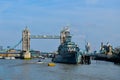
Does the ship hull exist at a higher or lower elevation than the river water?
higher

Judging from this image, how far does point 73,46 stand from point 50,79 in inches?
3203

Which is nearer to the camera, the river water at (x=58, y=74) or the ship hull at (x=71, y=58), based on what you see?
the river water at (x=58, y=74)

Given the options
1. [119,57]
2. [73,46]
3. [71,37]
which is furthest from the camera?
[119,57]

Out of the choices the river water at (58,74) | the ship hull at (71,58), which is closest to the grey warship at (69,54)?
the ship hull at (71,58)

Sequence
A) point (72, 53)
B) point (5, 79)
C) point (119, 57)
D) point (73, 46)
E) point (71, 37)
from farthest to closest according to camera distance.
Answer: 1. point (119, 57)
2. point (71, 37)
3. point (73, 46)
4. point (72, 53)
5. point (5, 79)

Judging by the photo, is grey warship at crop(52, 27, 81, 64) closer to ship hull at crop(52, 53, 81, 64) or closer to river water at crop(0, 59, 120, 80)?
ship hull at crop(52, 53, 81, 64)

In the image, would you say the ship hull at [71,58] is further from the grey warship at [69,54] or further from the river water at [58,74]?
the river water at [58,74]

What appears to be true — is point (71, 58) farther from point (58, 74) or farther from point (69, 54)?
point (58, 74)

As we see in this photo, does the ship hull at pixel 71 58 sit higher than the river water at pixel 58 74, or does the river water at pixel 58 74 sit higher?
the ship hull at pixel 71 58

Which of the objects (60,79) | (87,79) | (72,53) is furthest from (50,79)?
(72,53)

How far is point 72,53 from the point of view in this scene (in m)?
148

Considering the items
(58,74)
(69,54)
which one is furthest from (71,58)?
(58,74)

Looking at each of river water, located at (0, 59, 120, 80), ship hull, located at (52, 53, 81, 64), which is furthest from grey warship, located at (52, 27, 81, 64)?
river water, located at (0, 59, 120, 80)

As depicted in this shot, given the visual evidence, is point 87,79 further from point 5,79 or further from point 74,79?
point 5,79
